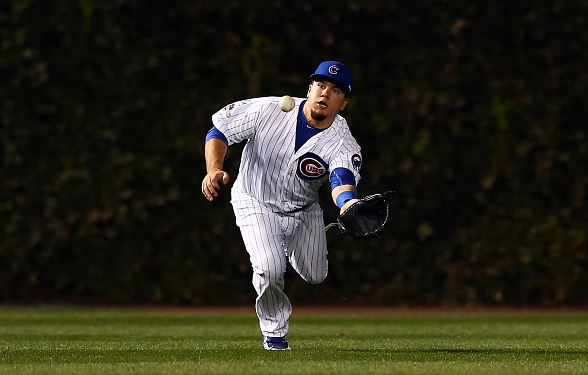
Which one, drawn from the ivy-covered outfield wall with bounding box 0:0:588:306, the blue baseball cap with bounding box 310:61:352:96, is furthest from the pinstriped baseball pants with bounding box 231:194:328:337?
the ivy-covered outfield wall with bounding box 0:0:588:306

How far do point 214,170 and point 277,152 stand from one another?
69 cm

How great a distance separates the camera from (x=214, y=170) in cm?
879

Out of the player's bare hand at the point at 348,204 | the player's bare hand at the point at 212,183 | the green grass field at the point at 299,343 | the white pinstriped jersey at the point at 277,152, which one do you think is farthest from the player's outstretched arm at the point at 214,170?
the green grass field at the point at 299,343

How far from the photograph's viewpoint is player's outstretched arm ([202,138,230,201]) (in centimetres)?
851

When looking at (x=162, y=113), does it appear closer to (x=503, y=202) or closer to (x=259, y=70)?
(x=259, y=70)

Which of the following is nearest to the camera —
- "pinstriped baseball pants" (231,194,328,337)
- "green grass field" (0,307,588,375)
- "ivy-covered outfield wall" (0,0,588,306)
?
"green grass field" (0,307,588,375)

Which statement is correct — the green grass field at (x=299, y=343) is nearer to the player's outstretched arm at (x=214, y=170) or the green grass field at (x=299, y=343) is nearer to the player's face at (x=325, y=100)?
the player's outstretched arm at (x=214, y=170)

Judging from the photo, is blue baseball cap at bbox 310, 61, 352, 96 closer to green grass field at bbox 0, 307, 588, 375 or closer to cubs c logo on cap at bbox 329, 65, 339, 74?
cubs c logo on cap at bbox 329, 65, 339, 74

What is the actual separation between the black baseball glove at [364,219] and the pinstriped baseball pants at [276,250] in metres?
0.70

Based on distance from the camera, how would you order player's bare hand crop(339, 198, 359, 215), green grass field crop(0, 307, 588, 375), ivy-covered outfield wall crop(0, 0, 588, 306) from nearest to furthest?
green grass field crop(0, 307, 588, 375)
player's bare hand crop(339, 198, 359, 215)
ivy-covered outfield wall crop(0, 0, 588, 306)

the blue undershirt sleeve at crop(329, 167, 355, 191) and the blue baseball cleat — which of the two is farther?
the blue baseball cleat

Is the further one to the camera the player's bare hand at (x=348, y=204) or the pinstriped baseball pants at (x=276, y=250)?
the pinstriped baseball pants at (x=276, y=250)

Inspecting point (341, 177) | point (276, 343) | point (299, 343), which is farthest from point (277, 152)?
point (299, 343)

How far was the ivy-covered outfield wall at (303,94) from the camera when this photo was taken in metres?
13.6
